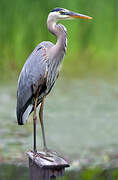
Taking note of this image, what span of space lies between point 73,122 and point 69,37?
210 cm

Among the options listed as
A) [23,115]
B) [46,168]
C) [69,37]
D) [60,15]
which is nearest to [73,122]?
[69,37]

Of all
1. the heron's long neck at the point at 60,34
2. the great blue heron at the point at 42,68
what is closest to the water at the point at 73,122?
the great blue heron at the point at 42,68

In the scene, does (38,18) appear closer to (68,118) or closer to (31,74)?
(68,118)

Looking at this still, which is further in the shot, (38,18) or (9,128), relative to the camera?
(38,18)

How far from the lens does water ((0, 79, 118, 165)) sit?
4.56 metres

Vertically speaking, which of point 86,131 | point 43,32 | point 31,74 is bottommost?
point 86,131

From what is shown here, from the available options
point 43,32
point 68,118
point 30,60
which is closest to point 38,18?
point 43,32

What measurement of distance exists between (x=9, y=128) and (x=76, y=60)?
2380 mm

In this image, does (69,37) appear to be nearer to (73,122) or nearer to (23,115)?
(73,122)

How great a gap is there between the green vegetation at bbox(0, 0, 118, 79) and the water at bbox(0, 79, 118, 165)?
594 millimetres

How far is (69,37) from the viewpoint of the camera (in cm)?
702

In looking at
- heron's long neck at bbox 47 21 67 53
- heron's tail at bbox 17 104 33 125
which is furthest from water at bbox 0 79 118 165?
heron's long neck at bbox 47 21 67 53

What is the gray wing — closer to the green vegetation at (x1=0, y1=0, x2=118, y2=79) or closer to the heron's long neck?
the heron's long neck

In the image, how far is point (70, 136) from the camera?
192 inches
